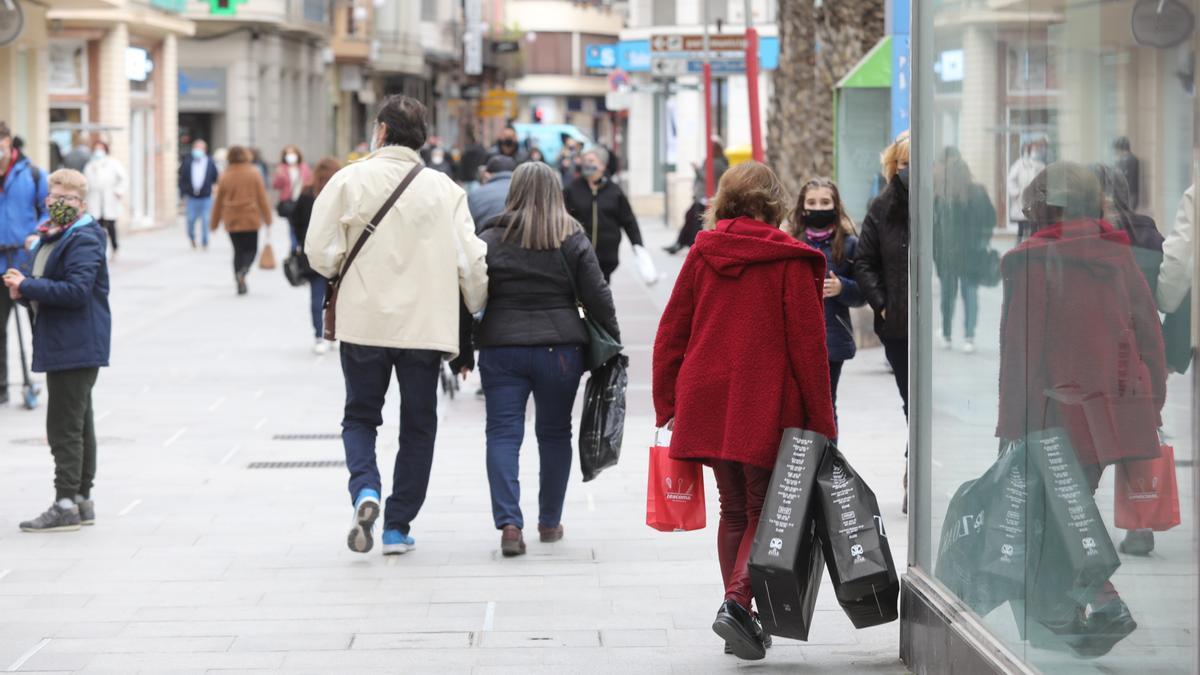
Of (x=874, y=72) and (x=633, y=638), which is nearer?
(x=633, y=638)

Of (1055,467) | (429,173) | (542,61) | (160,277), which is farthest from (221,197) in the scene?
(542,61)

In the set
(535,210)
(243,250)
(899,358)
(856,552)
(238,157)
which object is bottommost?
(856,552)

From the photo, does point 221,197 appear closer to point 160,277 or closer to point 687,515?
point 160,277

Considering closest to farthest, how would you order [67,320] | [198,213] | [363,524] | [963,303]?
[963,303] → [363,524] → [67,320] → [198,213]

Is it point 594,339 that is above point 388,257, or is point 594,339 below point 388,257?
below

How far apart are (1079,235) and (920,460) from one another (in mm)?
1555

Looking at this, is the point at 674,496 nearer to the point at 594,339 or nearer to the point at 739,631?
the point at 739,631

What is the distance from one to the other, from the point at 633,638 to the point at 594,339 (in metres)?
1.82

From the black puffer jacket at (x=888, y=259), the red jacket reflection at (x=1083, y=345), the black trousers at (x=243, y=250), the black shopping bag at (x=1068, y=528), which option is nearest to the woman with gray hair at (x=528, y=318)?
the black puffer jacket at (x=888, y=259)

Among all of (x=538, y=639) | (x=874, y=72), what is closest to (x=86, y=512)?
(x=538, y=639)

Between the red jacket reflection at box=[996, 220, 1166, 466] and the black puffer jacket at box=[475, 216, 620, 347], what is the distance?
3037mm

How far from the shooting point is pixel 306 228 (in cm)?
1542

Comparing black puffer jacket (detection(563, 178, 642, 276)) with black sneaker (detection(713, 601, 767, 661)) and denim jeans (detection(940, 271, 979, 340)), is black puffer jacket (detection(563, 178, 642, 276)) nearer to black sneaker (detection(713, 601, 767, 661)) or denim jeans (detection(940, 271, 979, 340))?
black sneaker (detection(713, 601, 767, 661))

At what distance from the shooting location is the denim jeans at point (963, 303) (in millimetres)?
5051
